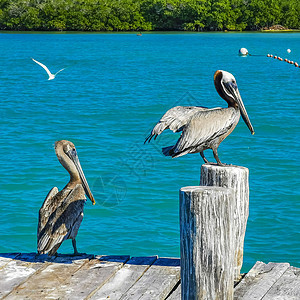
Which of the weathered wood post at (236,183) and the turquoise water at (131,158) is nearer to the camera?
the weathered wood post at (236,183)

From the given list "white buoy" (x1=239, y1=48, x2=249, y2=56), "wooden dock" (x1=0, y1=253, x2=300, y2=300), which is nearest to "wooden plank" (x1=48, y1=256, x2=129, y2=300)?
"wooden dock" (x1=0, y1=253, x2=300, y2=300)

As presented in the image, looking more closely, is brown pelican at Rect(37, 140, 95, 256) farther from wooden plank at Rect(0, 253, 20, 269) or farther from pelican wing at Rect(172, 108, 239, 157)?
pelican wing at Rect(172, 108, 239, 157)

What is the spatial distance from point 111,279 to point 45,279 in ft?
1.51

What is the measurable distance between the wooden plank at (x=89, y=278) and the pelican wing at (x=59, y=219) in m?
0.32

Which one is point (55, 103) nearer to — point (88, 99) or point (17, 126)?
point (88, 99)

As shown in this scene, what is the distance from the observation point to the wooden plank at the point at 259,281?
13.7ft

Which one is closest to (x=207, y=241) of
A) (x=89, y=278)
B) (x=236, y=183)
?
(x=236, y=183)

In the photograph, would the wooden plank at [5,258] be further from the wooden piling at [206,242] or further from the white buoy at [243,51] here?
the white buoy at [243,51]

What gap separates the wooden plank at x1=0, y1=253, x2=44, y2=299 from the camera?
14.1 feet

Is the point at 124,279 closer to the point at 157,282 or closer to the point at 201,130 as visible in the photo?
the point at 157,282

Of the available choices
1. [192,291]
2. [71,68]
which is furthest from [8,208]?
[71,68]

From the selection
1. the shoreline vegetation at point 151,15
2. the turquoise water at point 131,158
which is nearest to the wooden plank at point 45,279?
the turquoise water at point 131,158

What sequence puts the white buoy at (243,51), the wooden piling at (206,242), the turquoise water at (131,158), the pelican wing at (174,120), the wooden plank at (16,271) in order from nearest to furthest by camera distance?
1. the wooden piling at (206,242)
2. the wooden plank at (16,271)
3. the pelican wing at (174,120)
4. the turquoise water at (131,158)
5. the white buoy at (243,51)

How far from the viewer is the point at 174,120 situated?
475 cm
